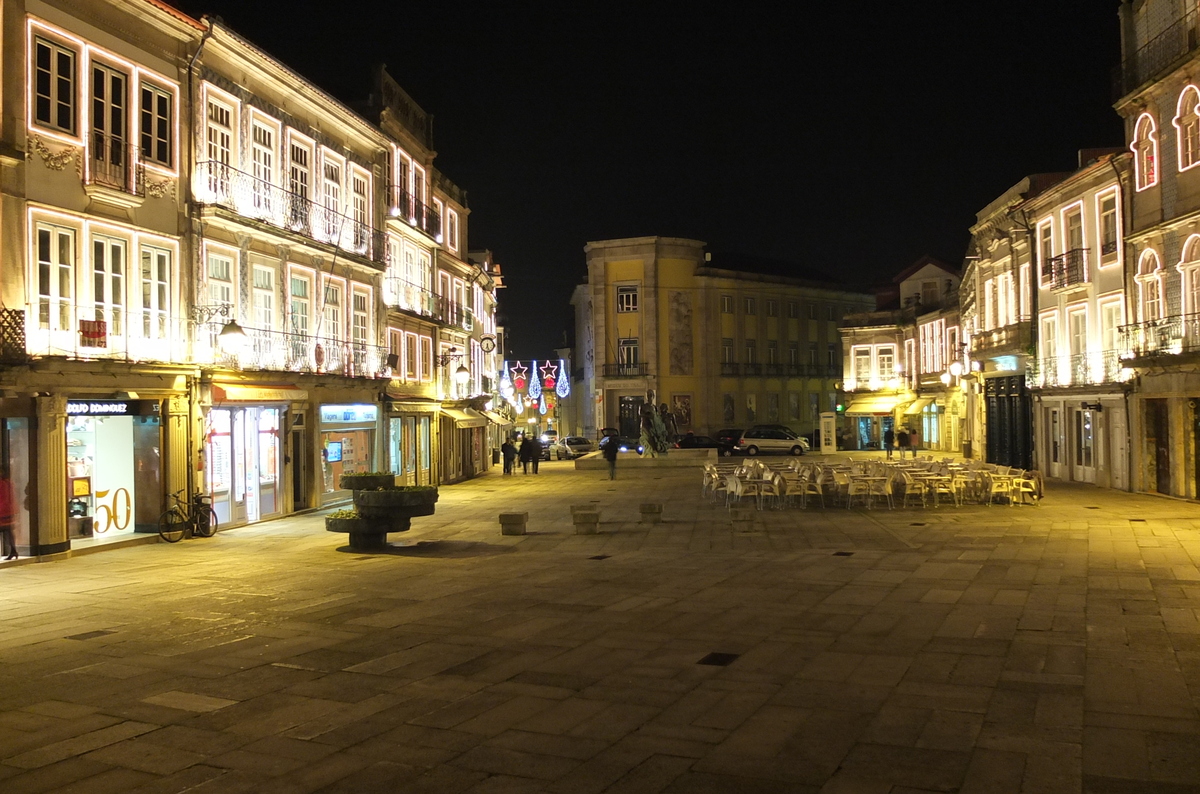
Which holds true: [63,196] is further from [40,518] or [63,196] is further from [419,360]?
[419,360]

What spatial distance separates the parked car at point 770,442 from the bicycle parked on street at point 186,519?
35345 mm

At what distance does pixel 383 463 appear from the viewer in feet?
99.5

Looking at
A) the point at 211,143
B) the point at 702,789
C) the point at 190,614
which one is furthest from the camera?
the point at 211,143

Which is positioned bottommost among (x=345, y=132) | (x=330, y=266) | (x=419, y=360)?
(x=419, y=360)

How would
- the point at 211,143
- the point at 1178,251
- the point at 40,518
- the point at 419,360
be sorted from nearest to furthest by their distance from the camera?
the point at 40,518 < the point at 211,143 < the point at 1178,251 < the point at 419,360

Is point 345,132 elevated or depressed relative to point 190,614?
elevated

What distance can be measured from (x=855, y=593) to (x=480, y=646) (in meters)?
5.07

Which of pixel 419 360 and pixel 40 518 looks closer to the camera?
pixel 40 518

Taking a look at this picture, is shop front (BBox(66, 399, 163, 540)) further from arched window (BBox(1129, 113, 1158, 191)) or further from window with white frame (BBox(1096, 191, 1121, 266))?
window with white frame (BBox(1096, 191, 1121, 266))

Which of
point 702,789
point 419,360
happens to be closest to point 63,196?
point 702,789

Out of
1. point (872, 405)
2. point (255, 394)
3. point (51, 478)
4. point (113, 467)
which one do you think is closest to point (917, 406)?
point (872, 405)

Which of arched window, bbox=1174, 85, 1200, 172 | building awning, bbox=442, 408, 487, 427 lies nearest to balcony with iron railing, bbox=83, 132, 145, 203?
building awning, bbox=442, 408, 487, 427

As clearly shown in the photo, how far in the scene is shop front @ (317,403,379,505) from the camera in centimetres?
2641

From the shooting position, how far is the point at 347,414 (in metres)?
27.6
